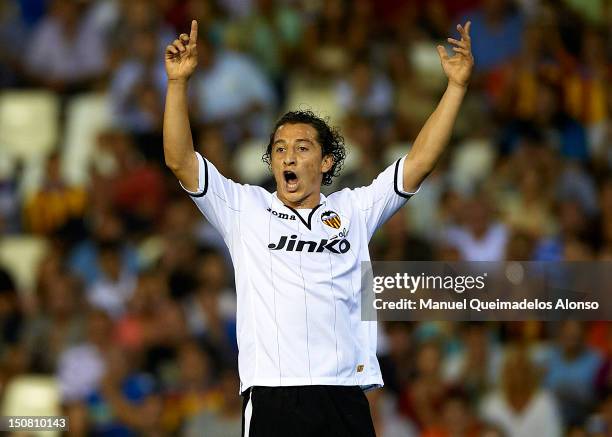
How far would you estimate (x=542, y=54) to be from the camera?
452 inches

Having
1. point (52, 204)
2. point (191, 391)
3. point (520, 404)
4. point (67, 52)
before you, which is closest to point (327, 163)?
point (191, 391)

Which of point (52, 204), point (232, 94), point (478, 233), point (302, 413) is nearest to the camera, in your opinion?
point (302, 413)

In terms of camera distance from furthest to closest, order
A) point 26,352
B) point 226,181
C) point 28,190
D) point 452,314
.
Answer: point 28,190 → point 26,352 → point 452,314 → point 226,181

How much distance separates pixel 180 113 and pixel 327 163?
850 mm

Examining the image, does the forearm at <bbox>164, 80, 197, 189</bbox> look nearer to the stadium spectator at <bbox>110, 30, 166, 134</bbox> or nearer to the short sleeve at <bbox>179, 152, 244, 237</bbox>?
the short sleeve at <bbox>179, 152, 244, 237</bbox>

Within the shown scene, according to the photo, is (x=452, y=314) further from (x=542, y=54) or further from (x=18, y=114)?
(x=18, y=114)

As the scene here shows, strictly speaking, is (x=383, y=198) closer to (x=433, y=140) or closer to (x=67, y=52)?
(x=433, y=140)

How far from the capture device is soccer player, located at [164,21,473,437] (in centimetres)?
539

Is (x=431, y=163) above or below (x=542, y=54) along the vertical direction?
below

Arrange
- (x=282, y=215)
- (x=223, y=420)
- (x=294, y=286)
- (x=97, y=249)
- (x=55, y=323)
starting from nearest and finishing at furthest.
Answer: (x=294, y=286)
(x=282, y=215)
(x=223, y=420)
(x=55, y=323)
(x=97, y=249)

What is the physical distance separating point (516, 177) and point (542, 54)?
1.58m

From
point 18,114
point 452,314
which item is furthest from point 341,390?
point 18,114

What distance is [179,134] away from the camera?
548cm

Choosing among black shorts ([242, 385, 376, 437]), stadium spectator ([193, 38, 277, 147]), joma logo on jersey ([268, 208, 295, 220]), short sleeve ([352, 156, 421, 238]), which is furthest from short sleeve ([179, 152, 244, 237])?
stadium spectator ([193, 38, 277, 147])
